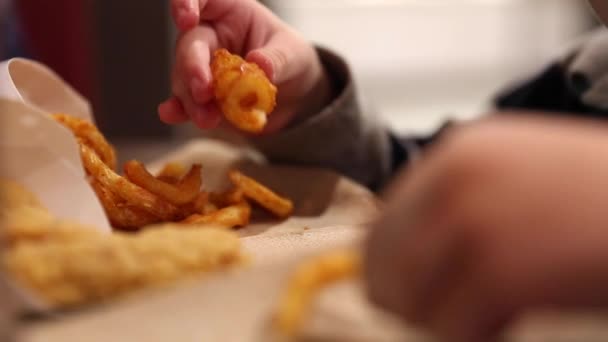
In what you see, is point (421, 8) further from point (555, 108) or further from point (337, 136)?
point (337, 136)

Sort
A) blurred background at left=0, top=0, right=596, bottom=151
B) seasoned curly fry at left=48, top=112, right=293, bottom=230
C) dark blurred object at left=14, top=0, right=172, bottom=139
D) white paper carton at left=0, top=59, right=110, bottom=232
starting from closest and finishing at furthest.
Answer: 1. white paper carton at left=0, top=59, right=110, bottom=232
2. seasoned curly fry at left=48, top=112, right=293, bottom=230
3. dark blurred object at left=14, top=0, right=172, bottom=139
4. blurred background at left=0, top=0, right=596, bottom=151

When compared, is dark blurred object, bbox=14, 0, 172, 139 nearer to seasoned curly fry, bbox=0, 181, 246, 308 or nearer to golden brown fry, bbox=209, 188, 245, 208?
golden brown fry, bbox=209, 188, 245, 208

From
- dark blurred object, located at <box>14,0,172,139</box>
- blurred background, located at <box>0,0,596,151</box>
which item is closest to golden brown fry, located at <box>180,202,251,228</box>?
dark blurred object, located at <box>14,0,172,139</box>

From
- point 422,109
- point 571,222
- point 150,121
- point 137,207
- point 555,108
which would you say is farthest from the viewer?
point 422,109

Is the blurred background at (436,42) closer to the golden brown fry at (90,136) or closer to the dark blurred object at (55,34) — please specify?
the dark blurred object at (55,34)

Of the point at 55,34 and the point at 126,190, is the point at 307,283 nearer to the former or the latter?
the point at 126,190

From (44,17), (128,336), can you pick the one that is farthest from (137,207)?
(44,17)

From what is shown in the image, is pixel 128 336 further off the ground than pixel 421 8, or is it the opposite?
pixel 128 336
